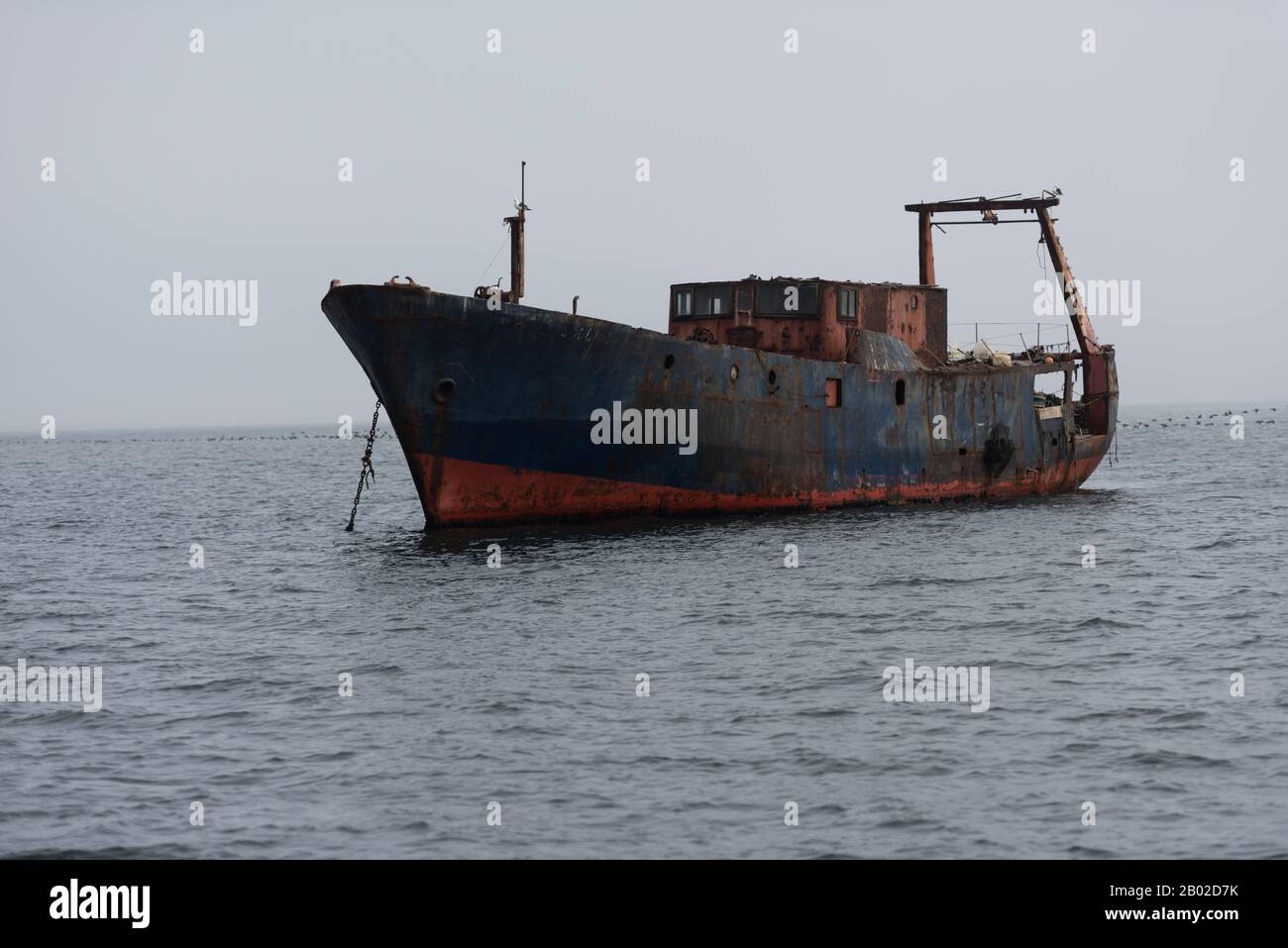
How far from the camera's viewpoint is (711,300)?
119ft

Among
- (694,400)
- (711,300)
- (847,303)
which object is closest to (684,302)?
(711,300)

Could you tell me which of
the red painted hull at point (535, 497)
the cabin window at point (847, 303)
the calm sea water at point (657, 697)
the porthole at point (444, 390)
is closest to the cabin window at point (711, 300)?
the cabin window at point (847, 303)

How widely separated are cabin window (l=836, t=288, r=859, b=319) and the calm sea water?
6662mm

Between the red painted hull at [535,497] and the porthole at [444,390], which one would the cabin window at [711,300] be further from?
the porthole at [444,390]

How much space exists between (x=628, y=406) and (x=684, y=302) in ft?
25.5

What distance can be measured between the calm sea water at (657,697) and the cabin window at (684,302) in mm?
7711

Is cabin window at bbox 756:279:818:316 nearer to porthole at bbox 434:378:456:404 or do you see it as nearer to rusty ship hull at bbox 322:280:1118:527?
rusty ship hull at bbox 322:280:1118:527

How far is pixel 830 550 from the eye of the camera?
1119 inches

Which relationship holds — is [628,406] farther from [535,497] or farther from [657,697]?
[657,697]

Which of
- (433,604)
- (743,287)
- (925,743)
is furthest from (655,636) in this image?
(743,287)

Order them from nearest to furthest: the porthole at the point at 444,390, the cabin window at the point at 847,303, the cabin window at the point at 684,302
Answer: the porthole at the point at 444,390, the cabin window at the point at 847,303, the cabin window at the point at 684,302

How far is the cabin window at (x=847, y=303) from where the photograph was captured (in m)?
35.7

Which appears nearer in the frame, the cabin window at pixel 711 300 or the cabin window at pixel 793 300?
the cabin window at pixel 793 300
